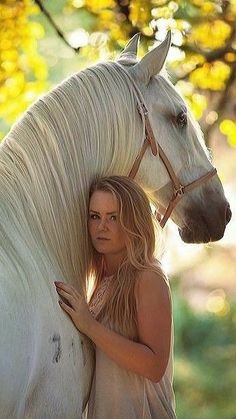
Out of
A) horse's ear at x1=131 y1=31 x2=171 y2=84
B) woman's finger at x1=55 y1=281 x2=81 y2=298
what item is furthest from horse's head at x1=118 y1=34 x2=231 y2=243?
woman's finger at x1=55 y1=281 x2=81 y2=298

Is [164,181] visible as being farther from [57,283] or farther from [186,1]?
[186,1]

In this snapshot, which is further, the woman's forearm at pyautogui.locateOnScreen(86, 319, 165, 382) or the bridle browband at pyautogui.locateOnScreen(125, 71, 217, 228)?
the bridle browband at pyautogui.locateOnScreen(125, 71, 217, 228)

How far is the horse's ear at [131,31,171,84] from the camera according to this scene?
2.71 metres

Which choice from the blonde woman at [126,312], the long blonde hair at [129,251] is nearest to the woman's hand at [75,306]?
the blonde woman at [126,312]

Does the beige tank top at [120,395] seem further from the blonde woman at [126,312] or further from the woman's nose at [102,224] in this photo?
the woman's nose at [102,224]

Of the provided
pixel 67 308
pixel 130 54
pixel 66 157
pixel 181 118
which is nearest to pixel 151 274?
pixel 67 308

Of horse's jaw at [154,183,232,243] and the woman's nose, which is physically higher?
horse's jaw at [154,183,232,243]

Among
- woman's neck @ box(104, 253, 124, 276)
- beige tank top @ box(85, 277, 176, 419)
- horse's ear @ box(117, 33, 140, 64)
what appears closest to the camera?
beige tank top @ box(85, 277, 176, 419)

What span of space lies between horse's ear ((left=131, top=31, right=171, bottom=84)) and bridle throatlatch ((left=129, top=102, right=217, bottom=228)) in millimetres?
→ 87

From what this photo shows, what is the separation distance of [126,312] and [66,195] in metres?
0.32

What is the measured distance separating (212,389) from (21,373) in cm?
558

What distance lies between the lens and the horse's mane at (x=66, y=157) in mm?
2416

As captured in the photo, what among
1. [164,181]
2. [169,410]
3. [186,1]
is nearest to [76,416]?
[169,410]

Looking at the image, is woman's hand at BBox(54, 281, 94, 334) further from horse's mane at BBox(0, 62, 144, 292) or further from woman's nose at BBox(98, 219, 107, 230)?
woman's nose at BBox(98, 219, 107, 230)
